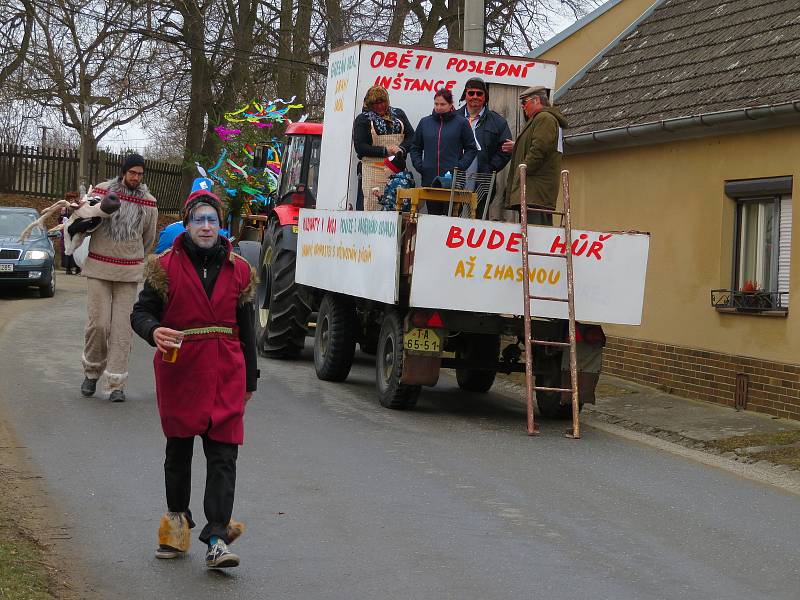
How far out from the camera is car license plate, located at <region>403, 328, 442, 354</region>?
11188 millimetres

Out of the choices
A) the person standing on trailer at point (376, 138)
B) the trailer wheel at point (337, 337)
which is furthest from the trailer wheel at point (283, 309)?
the person standing on trailer at point (376, 138)

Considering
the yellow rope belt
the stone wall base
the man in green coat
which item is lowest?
the stone wall base

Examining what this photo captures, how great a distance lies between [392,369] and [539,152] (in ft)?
7.76

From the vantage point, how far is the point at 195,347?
244 inches

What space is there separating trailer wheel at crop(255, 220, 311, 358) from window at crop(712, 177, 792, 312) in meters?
4.69

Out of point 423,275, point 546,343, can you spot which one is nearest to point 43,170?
point 423,275

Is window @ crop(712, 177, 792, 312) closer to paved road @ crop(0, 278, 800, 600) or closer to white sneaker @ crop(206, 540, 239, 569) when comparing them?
paved road @ crop(0, 278, 800, 600)

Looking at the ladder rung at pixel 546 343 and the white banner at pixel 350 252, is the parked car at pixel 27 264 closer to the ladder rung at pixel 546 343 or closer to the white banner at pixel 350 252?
the white banner at pixel 350 252

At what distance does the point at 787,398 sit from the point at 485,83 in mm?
4353

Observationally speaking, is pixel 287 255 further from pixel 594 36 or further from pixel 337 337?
pixel 594 36

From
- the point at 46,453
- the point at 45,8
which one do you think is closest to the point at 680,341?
the point at 46,453

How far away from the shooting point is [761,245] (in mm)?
13773

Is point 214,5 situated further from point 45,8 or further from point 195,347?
point 195,347

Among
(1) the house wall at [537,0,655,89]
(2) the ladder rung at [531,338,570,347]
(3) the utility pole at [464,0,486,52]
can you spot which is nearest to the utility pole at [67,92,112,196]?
(1) the house wall at [537,0,655,89]
